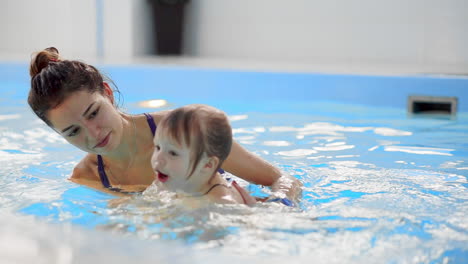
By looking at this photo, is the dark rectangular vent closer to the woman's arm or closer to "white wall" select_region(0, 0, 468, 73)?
"white wall" select_region(0, 0, 468, 73)

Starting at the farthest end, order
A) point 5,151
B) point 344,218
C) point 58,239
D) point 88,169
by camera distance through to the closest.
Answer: point 5,151 < point 88,169 < point 344,218 < point 58,239

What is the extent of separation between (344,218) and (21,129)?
3403 millimetres

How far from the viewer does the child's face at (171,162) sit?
7.88 feet

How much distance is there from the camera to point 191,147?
2.40 m

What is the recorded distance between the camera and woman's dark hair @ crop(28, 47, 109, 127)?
105 inches

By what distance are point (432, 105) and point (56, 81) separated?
14.4ft

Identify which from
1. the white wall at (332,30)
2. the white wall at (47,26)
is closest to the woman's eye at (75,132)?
the white wall at (332,30)

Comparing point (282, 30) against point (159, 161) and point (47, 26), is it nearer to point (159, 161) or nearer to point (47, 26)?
point (47, 26)

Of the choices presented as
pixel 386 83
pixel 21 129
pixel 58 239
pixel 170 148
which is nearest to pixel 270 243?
pixel 170 148

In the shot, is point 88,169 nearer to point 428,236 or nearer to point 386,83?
point 428,236

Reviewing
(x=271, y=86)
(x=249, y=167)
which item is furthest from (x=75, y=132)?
(x=271, y=86)

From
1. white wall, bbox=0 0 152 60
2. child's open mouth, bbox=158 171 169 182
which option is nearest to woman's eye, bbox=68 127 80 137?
child's open mouth, bbox=158 171 169 182

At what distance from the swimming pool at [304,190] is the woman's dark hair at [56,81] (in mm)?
487

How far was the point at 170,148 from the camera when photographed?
2408 mm
